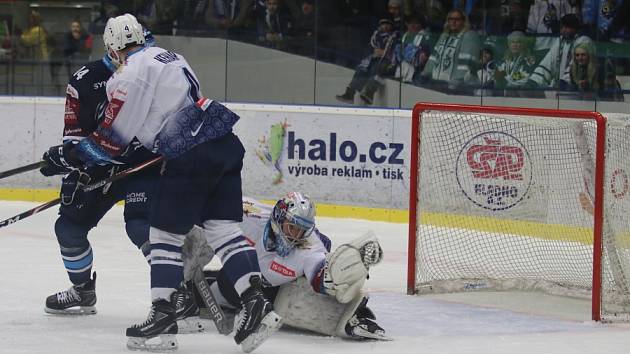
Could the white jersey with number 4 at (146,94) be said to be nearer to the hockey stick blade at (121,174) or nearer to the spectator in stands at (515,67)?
the hockey stick blade at (121,174)

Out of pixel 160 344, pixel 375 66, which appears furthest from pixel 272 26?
pixel 160 344

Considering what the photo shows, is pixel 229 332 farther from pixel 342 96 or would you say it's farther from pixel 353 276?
pixel 342 96

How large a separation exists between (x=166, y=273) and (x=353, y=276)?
0.62m

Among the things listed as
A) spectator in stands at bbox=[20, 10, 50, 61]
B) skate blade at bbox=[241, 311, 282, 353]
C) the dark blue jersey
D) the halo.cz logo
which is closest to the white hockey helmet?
the dark blue jersey

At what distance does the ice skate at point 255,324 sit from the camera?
169 inches

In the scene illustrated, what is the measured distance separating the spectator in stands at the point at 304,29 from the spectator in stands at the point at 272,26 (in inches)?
3.5

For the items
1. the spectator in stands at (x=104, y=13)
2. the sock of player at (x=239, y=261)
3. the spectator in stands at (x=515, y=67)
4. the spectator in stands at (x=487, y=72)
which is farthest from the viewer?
the spectator in stands at (x=104, y=13)

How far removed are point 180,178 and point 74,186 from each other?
698mm

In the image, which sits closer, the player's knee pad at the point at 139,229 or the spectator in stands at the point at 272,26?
the player's knee pad at the point at 139,229

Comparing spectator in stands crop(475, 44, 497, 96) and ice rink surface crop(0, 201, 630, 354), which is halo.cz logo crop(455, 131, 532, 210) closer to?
ice rink surface crop(0, 201, 630, 354)

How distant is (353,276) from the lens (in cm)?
453

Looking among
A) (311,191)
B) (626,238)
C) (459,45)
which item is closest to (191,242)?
(626,238)

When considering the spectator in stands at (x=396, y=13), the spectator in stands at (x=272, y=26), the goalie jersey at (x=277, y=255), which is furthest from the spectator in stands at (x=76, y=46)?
the goalie jersey at (x=277, y=255)

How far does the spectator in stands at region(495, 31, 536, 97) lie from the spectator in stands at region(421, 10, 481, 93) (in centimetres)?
19
